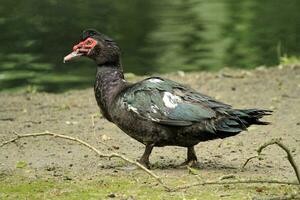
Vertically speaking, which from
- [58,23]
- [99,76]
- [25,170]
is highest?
[99,76]

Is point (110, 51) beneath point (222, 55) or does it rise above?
above

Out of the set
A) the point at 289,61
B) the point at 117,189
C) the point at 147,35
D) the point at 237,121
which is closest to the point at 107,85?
the point at 237,121

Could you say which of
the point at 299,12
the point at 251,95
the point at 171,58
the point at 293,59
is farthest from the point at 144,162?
the point at 299,12

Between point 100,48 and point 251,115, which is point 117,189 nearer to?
point 251,115

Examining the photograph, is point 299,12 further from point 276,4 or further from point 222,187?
point 222,187

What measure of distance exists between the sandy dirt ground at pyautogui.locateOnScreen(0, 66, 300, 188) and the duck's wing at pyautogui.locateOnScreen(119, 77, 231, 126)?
0.50 meters

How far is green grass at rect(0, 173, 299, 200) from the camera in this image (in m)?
6.84

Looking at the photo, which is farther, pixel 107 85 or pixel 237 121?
pixel 107 85

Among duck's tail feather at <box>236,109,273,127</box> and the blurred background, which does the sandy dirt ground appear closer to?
duck's tail feather at <box>236,109,273,127</box>

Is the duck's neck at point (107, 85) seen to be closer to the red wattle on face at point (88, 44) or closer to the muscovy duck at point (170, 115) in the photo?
the muscovy duck at point (170, 115)

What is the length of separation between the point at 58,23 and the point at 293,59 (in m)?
7.89

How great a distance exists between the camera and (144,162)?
26.7 ft

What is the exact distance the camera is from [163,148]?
9.66 metres

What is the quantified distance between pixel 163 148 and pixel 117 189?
2.56 m
